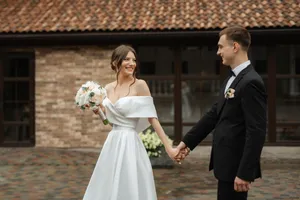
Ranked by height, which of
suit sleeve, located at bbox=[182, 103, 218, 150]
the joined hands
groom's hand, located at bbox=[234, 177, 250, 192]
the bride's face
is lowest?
groom's hand, located at bbox=[234, 177, 250, 192]

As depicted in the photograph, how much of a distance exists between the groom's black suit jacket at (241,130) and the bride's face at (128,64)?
3.36 ft

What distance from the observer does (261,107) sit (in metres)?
3.26

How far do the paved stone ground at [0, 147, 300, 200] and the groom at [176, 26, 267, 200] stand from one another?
12.1 ft

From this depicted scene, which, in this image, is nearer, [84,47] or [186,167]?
[186,167]

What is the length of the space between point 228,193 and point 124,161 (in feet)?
3.96

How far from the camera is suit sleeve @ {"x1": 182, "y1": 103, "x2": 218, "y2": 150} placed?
401 centimetres

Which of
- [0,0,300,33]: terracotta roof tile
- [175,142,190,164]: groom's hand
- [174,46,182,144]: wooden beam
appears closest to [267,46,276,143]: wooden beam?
[0,0,300,33]: terracotta roof tile

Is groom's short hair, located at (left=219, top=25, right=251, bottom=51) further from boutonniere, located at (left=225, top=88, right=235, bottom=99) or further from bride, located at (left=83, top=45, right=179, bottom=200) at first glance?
bride, located at (left=83, top=45, right=179, bottom=200)

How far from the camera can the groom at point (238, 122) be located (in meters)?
3.25

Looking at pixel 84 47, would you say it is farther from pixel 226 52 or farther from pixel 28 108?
pixel 226 52

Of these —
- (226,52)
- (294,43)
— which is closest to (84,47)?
(294,43)

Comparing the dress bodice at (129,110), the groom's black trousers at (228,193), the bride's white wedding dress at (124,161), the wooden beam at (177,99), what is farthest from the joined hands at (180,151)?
the wooden beam at (177,99)

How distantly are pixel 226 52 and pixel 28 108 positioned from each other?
440 inches

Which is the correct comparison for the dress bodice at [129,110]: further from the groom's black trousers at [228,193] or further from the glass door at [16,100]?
the glass door at [16,100]
